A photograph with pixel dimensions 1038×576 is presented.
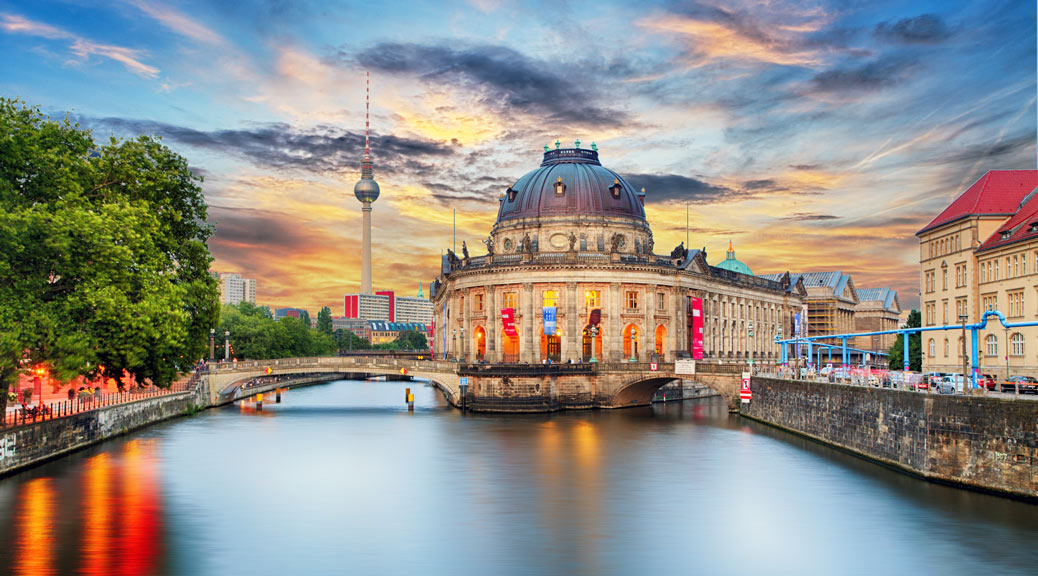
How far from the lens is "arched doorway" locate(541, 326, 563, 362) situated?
4204 inches

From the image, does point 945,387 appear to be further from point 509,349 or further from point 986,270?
point 509,349

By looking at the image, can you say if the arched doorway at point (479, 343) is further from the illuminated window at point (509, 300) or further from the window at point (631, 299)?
the window at point (631, 299)

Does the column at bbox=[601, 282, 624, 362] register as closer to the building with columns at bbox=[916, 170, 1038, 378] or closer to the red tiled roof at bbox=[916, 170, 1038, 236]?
the building with columns at bbox=[916, 170, 1038, 378]

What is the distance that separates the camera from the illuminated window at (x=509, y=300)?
10706 centimetres

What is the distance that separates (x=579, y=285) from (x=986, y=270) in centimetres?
4182

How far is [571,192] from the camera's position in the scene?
116 m

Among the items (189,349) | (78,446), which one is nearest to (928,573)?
(189,349)

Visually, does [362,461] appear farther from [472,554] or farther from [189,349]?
[472,554]

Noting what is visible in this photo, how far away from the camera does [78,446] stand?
5653 cm

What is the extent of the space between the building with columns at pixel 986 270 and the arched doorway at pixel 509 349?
43.9 meters

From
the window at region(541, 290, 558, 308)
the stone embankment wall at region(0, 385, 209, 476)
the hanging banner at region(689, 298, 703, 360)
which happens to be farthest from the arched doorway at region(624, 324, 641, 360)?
the stone embankment wall at region(0, 385, 209, 476)

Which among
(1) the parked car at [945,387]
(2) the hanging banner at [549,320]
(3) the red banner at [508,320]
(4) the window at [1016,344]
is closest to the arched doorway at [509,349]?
(3) the red banner at [508,320]

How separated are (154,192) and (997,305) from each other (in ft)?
217

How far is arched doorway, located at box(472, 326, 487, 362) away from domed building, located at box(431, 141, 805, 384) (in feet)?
0.46
